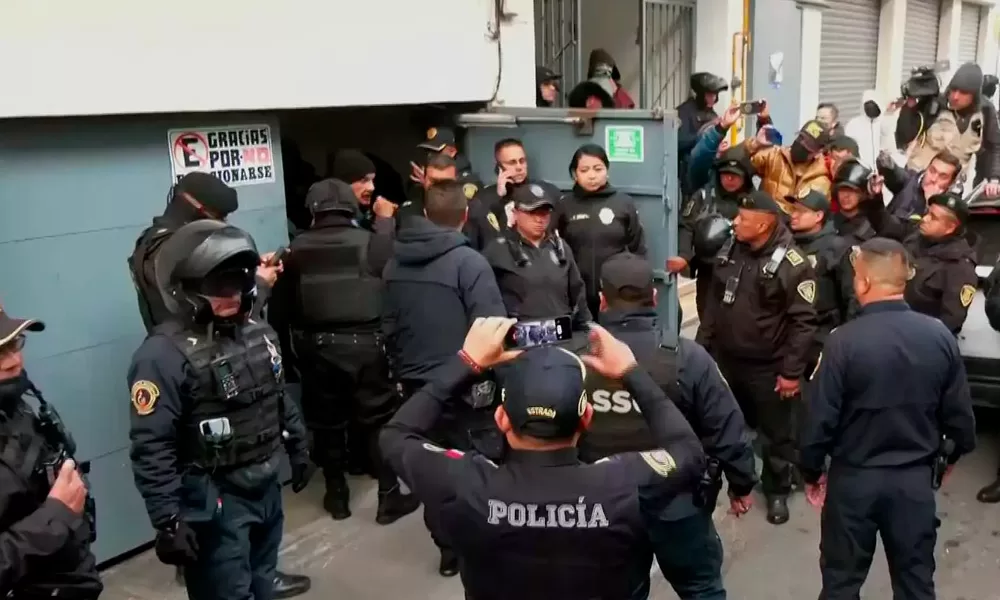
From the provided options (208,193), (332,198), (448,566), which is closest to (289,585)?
(448,566)

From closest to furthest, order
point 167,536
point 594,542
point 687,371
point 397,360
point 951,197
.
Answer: point 594,542 → point 167,536 → point 687,371 → point 397,360 → point 951,197

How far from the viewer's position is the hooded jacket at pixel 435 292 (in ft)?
14.9

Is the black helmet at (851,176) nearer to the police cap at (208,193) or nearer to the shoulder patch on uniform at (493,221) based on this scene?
the shoulder patch on uniform at (493,221)

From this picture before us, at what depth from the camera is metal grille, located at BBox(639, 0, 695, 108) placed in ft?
31.7

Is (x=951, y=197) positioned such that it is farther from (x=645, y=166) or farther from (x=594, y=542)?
(x=594, y=542)

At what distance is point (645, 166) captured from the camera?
6.28 m

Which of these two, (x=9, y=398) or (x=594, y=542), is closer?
(x=594, y=542)

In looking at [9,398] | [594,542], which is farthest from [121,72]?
[594,542]

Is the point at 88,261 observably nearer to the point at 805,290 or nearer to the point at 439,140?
the point at 439,140

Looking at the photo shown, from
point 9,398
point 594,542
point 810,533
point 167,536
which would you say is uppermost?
point 9,398

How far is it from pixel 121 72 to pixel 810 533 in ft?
14.3

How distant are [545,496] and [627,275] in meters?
1.35

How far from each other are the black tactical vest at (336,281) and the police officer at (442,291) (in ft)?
1.84

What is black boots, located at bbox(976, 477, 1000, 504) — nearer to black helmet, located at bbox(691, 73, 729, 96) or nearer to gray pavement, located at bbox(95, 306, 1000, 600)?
gray pavement, located at bbox(95, 306, 1000, 600)
